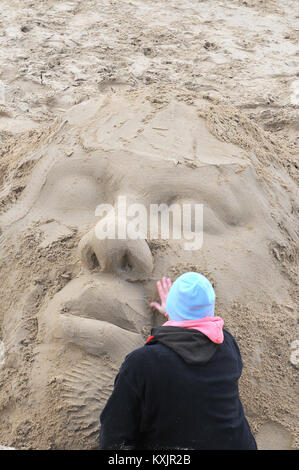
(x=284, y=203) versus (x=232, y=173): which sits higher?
(x=232, y=173)

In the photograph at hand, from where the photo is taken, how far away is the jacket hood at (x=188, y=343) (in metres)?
1.80

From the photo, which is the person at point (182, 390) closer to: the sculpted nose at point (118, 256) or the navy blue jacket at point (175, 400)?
the navy blue jacket at point (175, 400)

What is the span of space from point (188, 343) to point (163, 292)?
551 mm

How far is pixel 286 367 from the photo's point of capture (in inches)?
100

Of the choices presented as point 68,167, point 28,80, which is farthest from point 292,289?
point 28,80

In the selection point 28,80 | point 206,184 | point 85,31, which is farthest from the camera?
point 85,31

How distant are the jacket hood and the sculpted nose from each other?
475 millimetres

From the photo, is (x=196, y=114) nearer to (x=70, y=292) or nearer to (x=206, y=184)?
(x=206, y=184)

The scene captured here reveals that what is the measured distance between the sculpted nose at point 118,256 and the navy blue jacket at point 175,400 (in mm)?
482

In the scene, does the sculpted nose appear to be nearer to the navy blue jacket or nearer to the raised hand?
the raised hand

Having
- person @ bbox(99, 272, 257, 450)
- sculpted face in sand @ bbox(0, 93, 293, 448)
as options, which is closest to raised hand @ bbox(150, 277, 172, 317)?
sculpted face in sand @ bbox(0, 93, 293, 448)

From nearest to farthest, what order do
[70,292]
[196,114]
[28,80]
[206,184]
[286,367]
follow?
[70,292], [286,367], [206,184], [196,114], [28,80]

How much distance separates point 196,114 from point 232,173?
1.52 ft

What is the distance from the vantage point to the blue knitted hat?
1.83 m
